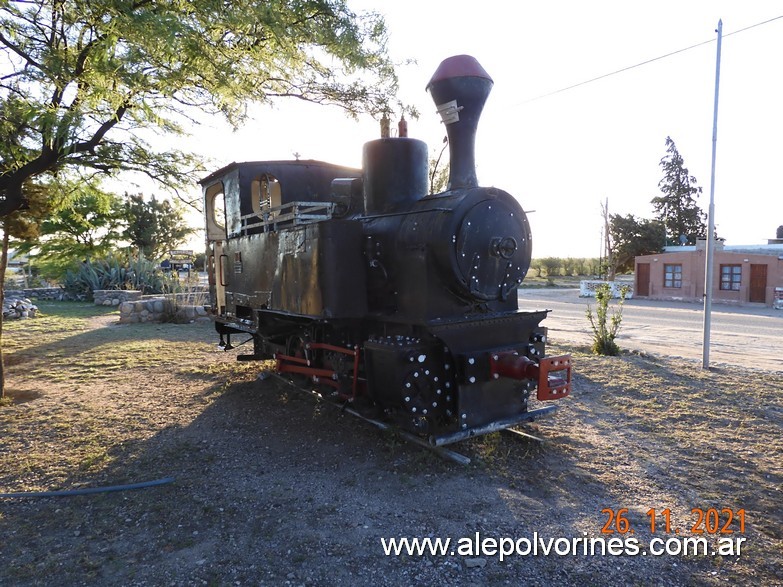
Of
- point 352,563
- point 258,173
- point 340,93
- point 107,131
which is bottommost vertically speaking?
point 352,563

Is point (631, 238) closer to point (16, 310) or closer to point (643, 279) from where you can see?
point (643, 279)

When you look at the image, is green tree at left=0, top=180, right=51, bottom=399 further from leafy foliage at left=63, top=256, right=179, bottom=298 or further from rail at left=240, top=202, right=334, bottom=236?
Answer: leafy foliage at left=63, top=256, right=179, bottom=298

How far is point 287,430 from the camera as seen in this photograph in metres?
5.20

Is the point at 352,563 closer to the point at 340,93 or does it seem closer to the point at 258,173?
the point at 258,173

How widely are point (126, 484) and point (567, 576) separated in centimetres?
331

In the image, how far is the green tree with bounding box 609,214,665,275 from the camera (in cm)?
3316

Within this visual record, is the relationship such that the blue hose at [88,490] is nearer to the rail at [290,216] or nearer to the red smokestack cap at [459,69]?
the rail at [290,216]

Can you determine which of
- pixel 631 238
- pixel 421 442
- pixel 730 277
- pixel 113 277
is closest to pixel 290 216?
pixel 421 442

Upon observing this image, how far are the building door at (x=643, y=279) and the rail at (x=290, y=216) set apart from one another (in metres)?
25.2

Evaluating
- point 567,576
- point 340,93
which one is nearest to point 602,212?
point 340,93

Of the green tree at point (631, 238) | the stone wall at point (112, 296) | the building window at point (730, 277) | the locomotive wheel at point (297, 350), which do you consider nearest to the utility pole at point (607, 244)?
the green tree at point (631, 238)

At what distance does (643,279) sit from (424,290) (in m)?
26.7

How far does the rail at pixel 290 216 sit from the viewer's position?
16.0ft

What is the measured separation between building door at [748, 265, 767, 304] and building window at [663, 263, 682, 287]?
3.16 m
